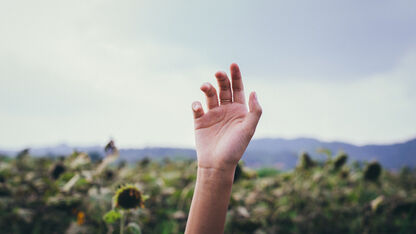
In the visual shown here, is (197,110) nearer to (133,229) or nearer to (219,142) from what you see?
(219,142)

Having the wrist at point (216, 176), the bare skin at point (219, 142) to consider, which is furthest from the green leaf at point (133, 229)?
the wrist at point (216, 176)

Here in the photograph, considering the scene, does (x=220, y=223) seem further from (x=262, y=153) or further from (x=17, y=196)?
(x=262, y=153)

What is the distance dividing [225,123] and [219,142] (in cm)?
13

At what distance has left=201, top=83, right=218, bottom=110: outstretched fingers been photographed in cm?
140

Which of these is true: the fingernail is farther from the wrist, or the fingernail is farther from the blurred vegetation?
the blurred vegetation

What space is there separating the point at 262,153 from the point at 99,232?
828 centimetres

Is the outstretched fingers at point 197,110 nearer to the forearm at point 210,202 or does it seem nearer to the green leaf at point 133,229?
the forearm at point 210,202

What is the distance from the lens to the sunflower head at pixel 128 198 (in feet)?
5.38

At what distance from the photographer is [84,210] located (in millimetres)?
2133

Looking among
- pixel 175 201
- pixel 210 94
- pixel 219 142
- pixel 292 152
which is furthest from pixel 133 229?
pixel 292 152

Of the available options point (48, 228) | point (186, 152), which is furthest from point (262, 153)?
point (48, 228)

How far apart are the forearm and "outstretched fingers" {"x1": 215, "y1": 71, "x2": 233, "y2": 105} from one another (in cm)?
37

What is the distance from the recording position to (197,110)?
138 cm

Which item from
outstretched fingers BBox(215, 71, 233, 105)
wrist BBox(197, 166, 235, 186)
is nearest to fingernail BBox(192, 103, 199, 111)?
outstretched fingers BBox(215, 71, 233, 105)
